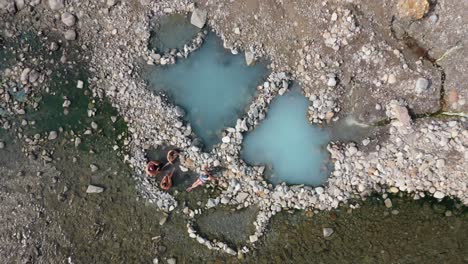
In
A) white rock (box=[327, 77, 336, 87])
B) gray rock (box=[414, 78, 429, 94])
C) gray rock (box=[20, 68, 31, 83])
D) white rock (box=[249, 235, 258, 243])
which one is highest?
gray rock (box=[414, 78, 429, 94])

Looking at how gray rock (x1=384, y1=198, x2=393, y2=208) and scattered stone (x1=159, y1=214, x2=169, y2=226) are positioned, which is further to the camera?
scattered stone (x1=159, y1=214, x2=169, y2=226)

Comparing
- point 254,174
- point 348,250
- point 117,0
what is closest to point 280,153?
point 254,174

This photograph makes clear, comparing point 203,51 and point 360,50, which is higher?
point 360,50

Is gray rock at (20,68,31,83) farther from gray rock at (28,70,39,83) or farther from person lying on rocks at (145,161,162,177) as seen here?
person lying on rocks at (145,161,162,177)

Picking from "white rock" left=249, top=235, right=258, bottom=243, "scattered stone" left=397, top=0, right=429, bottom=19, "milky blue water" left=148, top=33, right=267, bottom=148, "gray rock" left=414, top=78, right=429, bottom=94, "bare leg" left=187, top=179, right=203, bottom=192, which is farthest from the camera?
"milky blue water" left=148, top=33, right=267, bottom=148

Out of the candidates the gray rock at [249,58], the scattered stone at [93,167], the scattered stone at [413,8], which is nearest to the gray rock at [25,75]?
the scattered stone at [93,167]

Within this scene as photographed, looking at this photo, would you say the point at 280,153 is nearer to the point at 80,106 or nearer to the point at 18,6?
the point at 80,106

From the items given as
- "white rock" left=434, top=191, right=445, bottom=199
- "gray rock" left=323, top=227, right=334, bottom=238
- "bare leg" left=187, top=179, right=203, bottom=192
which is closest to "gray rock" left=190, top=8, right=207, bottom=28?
"bare leg" left=187, top=179, right=203, bottom=192
